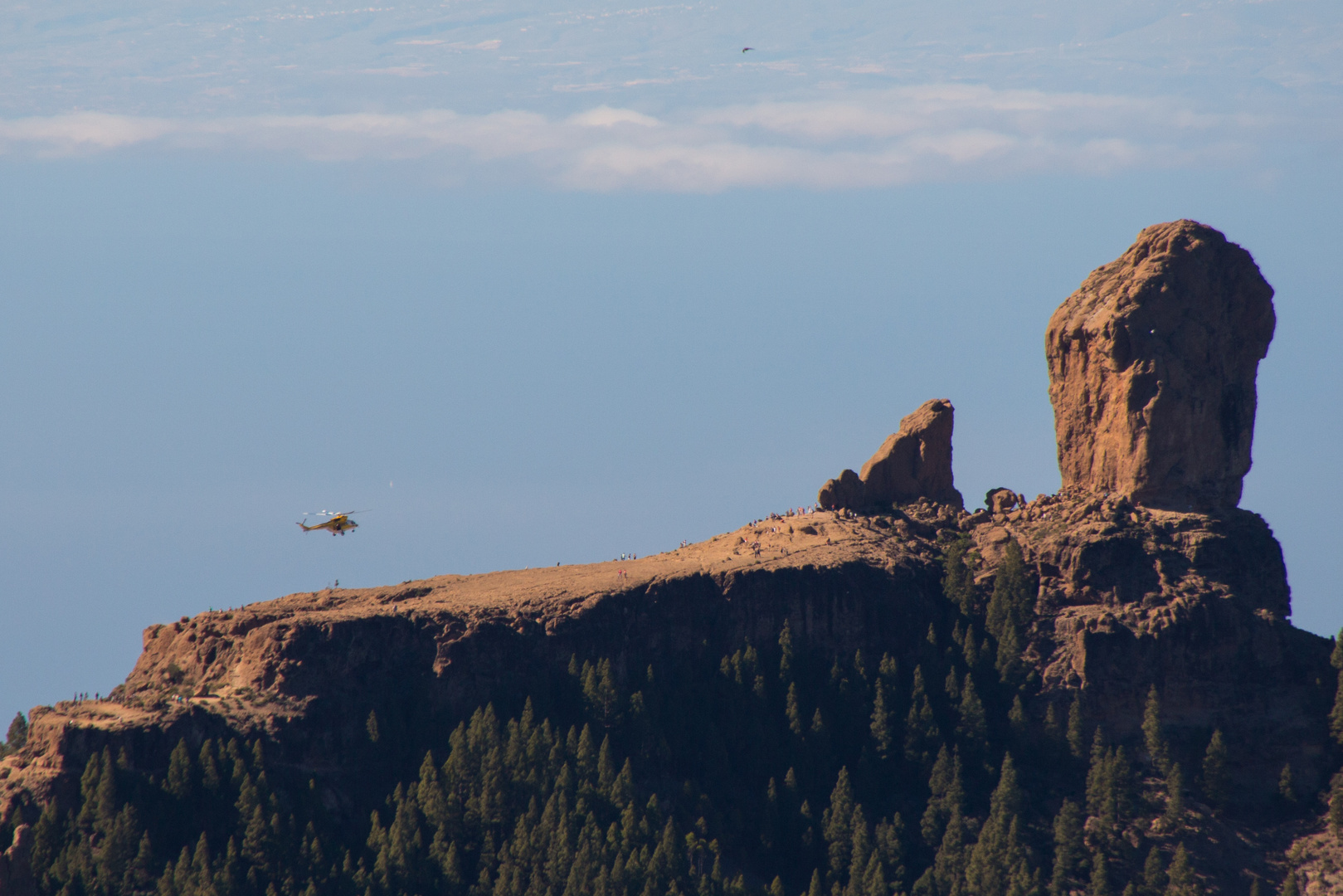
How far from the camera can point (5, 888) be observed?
19988cm
